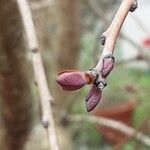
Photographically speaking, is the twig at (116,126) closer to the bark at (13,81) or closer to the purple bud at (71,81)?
the bark at (13,81)

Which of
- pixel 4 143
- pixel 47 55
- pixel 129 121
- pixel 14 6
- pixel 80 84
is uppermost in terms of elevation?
pixel 129 121

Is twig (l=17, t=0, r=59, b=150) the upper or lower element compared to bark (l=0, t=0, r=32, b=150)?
lower

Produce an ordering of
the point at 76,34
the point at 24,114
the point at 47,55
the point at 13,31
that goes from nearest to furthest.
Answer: the point at 13,31
the point at 24,114
the point at 76,34
the point at 47,55

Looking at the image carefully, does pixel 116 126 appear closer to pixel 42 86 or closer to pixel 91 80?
pixel 42 86

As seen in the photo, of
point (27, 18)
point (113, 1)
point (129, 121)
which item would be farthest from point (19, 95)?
point (129, 121)

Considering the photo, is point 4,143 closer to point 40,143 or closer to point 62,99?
point 40,143

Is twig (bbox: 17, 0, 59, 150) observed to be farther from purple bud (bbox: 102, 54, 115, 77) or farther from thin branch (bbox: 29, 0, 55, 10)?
thin branch (bbox: 29, 0, 55, 10)

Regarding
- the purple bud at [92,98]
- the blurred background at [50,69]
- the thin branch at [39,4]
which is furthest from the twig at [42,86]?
the thin branch at [39,4]

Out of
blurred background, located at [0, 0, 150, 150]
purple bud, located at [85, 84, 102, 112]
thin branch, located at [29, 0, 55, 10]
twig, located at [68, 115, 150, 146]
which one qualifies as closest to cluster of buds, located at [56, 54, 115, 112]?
purple bud, located at [85, 84, 102, 112]
